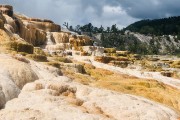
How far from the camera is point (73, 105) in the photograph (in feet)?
70.4

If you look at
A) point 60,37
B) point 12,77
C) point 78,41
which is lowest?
point 12,77

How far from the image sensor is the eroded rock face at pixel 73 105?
18891mm

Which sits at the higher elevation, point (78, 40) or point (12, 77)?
point (78, 40)

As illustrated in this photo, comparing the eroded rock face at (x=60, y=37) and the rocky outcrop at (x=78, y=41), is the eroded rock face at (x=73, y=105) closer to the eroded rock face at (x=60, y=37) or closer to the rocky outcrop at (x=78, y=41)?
the rocky outcrop at (x=78, y=41)

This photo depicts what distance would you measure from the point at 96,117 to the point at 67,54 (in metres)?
55.4

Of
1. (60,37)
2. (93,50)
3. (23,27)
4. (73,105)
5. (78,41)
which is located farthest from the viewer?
(78,41)

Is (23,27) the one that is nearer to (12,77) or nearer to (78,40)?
(78,40)

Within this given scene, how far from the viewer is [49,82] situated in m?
24.1

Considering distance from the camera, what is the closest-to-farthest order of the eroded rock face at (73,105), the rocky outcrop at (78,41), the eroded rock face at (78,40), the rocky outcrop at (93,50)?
1. the eroded rock face at (73,105)
2. the rocky outcrop at (93,50)
3. the rocky outcrop at (78,41)
4. the eroded rock face at (78,40)

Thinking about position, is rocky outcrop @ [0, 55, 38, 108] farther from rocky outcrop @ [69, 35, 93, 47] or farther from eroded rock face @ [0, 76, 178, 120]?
rocky outcrop @ [69, 35, 93, 47]

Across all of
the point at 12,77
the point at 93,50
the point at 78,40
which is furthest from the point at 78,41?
the point at 12,77

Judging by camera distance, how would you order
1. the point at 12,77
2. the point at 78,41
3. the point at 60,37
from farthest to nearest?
the point at 78,41 < the point at 60,37 < the point at 12,77

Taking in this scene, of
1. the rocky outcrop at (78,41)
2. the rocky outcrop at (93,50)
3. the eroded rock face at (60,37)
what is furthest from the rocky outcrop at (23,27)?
the rocky outcrop at (93,50)

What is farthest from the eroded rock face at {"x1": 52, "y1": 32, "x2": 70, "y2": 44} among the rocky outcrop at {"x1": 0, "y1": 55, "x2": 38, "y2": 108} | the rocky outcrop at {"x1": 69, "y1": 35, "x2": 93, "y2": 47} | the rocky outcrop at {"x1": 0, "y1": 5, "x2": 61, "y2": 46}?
the rocky outcrop at {"x1": 0, "y1": 55, "x2": 38, "y2": 108}
